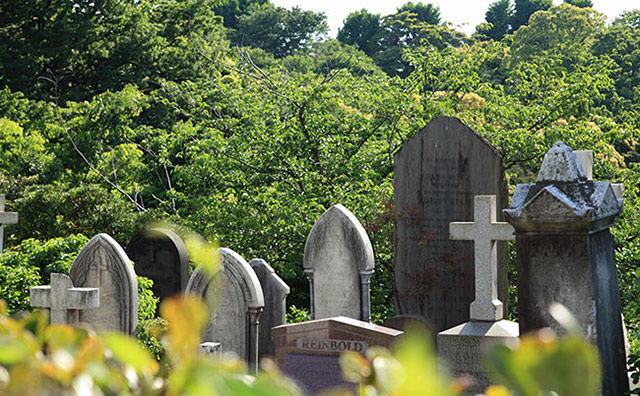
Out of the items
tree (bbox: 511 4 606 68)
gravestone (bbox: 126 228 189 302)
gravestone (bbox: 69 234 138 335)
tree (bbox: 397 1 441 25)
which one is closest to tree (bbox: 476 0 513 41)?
tree (bbox: 397 1 441 25)

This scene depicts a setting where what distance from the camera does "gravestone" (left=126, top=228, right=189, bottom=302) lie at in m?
8.73

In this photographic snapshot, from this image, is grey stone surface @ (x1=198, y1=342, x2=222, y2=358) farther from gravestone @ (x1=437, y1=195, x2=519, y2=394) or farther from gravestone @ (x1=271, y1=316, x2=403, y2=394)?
gravestone @ (x1=437, y1=195, x2=519, y2=394)

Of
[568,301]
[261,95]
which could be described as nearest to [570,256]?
[568,301]

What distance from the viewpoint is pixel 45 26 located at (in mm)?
19891

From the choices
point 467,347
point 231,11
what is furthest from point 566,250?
point 231,11

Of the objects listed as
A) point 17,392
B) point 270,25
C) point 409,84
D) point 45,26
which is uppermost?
point 270,25

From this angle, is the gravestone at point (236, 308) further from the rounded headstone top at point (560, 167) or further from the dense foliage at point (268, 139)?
the rounded headstone top at point (560, 167)

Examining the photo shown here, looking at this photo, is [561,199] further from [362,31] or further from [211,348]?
[362,31]

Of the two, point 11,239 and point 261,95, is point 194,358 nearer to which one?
point 261,95

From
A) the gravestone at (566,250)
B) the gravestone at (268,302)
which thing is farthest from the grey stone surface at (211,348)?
the gravestone at (566,250)

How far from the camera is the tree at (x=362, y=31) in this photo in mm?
41812

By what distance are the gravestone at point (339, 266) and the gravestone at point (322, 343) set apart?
1.40 m

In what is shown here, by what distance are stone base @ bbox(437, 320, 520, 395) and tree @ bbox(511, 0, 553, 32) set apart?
43297 millimetres

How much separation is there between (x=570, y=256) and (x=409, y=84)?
6.26 m
